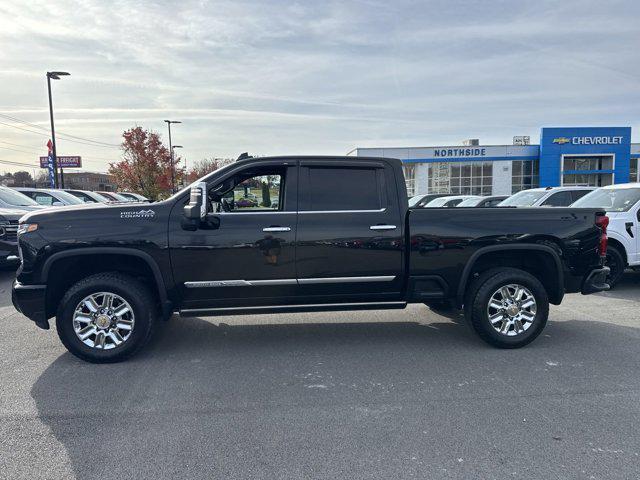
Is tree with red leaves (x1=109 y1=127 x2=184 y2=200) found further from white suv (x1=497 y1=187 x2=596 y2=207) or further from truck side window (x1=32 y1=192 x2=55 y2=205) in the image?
white suv (x1=497 y1=187 x2=596 y2=207)

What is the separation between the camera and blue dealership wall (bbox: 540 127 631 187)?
3647 cm

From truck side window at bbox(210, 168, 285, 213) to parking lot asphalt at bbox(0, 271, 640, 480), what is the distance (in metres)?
1.56

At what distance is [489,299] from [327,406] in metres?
2.26

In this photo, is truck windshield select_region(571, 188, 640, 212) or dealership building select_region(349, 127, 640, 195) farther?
dealership building select_region(349, 127, 640, 195)

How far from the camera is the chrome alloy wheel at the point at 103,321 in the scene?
4.60 metres

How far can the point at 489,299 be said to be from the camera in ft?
16.2

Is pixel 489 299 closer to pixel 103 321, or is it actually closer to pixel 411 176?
pixel 103 321

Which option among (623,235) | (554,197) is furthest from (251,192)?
(554,197)

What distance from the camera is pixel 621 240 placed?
7.62m

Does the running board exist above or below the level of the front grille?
below

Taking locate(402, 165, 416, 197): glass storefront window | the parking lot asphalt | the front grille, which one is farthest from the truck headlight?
locate(402, 165, 416, 197): glass storefront window

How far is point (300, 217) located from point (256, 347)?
1.55m

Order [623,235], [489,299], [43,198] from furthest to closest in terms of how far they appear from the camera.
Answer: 1. [43,198]
2. [623,235]
3. [489,299]

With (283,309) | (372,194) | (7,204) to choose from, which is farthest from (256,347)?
(7,204)
